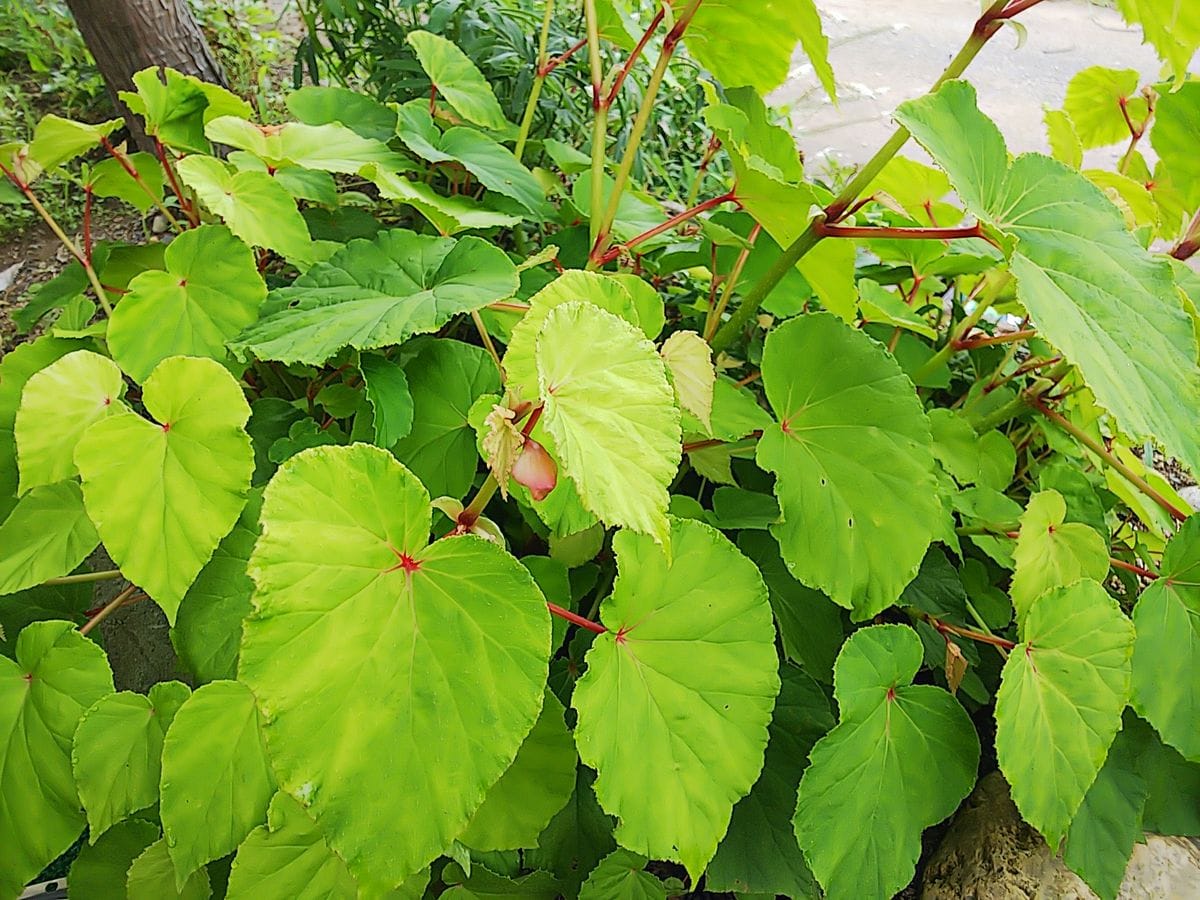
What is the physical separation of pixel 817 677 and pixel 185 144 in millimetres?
831

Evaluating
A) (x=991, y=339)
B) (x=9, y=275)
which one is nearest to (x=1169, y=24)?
(x=991, y=339)

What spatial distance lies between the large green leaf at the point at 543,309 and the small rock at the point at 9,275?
1.34 metres

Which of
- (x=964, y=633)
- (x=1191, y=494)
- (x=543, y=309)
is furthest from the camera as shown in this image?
(x=1191, y=494)

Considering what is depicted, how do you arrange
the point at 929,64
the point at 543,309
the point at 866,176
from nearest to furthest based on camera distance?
1. the point at 543,309
2. the point at 866,176
3. the point at 929,64

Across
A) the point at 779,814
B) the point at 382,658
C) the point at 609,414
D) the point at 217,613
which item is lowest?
the point at 779,814

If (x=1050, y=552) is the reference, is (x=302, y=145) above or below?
above

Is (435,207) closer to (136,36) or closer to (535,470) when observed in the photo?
(535,470)

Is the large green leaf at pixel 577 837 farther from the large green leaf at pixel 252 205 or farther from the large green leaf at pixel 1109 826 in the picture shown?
the large green leaf at pixel 252 205

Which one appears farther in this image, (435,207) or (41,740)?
(435,207)

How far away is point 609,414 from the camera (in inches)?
15.6

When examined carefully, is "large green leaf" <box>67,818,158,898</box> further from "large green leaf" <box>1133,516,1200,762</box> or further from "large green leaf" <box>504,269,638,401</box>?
"large green leaf" <box>1133,516,1200,762</box>

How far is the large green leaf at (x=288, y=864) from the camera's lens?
1.70 feet

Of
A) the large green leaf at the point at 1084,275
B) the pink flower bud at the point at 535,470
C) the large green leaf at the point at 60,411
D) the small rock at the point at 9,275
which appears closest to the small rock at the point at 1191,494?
the large green leaf at the point at 1084,275

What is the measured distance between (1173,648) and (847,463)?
1.06 ft
